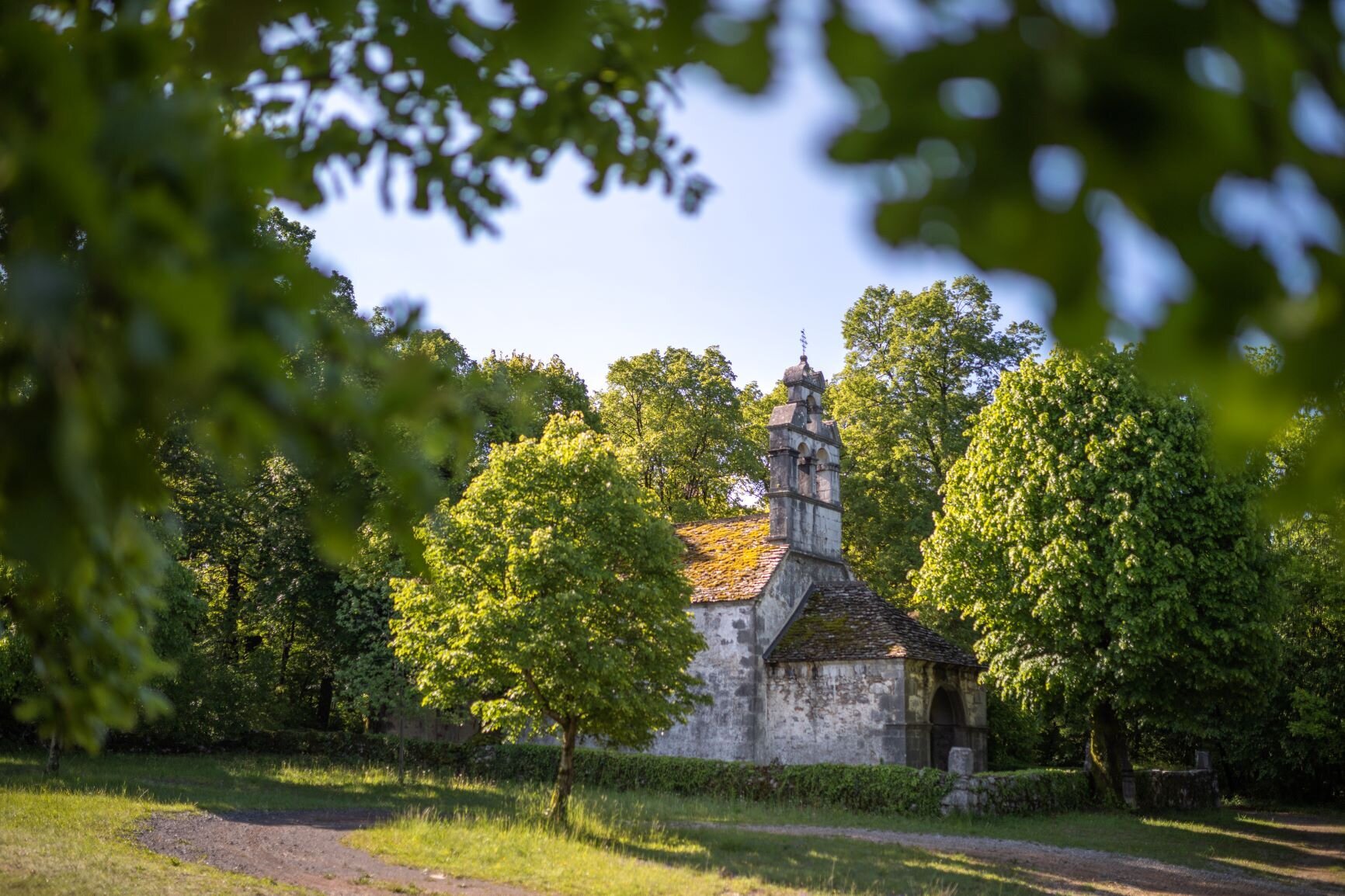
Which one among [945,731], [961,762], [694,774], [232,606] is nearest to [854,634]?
[945,731]

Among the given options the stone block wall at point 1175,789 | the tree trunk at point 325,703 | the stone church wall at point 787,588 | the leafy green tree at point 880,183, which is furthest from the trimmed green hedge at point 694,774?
the leafy green tree at point 880,183

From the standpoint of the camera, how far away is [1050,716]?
1059 inches

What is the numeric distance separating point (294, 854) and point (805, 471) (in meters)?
16.2

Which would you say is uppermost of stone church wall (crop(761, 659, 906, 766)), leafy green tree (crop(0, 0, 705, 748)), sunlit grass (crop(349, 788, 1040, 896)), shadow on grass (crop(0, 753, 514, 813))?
leafy green tree (crop(0, 0, 705, 748))

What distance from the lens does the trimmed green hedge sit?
18172 millimetres

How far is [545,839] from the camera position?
12555 mm

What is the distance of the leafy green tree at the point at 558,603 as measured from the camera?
1377 cm

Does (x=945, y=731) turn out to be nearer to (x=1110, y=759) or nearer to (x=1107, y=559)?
(x=1110, y=759)

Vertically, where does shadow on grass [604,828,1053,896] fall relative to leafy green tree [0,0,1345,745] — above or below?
below

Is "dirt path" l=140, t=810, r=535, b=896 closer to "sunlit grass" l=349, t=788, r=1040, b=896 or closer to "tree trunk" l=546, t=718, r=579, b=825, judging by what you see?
"sunlit grass" l=349, t=788, r=1040, b=896

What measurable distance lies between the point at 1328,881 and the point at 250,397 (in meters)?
16.6

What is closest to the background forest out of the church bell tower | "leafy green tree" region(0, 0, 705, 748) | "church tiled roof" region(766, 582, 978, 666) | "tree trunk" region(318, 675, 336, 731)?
"tree trunk" region(318, 675, 336, 731)

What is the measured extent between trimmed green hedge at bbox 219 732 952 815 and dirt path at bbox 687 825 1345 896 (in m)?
2.41

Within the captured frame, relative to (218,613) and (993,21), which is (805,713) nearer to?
(218,613)
